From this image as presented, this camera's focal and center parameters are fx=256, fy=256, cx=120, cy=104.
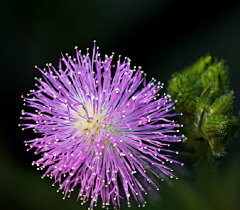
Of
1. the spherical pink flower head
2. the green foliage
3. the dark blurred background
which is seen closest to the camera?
the spherical pink flower head

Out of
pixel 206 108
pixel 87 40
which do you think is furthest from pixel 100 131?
pixel 87 40

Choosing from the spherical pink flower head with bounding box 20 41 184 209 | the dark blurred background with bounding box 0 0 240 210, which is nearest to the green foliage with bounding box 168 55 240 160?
the spherical pink flower head with bounding box 20 41 184 209

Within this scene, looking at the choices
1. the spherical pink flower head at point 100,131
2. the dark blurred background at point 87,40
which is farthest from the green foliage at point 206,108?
the dark blurred background at point 87,40

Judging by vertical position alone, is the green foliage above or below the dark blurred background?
below

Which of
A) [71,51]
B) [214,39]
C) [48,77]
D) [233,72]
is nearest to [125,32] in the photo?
[71,51]

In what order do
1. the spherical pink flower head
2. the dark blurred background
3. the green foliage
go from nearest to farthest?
the spherical pink flower head < the green foliage < the dark blurred background

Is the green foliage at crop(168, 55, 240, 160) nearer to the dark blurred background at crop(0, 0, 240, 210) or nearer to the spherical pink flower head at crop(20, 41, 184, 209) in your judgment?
the spherical pink flower head at crop(20, 41, 184, 209)

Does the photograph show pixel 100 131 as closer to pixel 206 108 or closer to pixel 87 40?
pixel 206 108

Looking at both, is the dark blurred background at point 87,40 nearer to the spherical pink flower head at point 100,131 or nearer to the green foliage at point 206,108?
the green foliage at point 206,108
